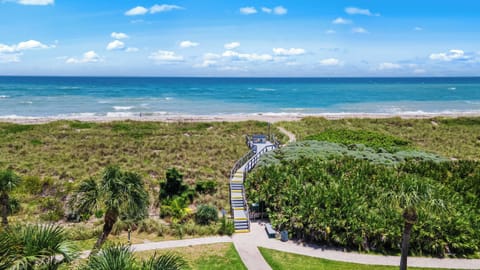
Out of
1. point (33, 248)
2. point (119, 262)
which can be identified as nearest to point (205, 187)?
point (119, 262)

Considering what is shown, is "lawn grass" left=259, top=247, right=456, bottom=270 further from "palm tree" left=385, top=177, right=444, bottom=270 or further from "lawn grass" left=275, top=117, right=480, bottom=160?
"lawn grass" left=275, top=117, right=480, bottom=160

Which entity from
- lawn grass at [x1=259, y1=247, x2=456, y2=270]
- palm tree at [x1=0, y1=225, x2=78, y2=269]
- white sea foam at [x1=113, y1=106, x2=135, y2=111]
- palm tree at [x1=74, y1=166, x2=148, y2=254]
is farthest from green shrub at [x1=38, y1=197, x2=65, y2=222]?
white sea foam at [x1=113, y1=106, x2=135, y2=111]

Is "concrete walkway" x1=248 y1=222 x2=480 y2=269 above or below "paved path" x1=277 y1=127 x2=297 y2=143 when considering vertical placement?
below

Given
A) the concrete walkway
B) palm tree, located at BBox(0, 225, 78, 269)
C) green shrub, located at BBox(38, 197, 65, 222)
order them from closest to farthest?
palm tree, located at BBox(0, 225, 78, 269) → the concrete walkway → green shrub, located at BBox(38, 197, 65, 222)

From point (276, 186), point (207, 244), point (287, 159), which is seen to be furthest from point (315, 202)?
point (287, 159)

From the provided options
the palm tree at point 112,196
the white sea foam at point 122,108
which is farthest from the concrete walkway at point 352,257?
the white sea foam at point 122,108

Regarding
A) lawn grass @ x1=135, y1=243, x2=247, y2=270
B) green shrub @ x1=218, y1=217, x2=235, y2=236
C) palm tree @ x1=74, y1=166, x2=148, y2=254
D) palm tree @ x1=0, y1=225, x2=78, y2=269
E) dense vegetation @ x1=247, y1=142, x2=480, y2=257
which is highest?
palm tree @ x1=0, y1=225, x2=78, y2=269

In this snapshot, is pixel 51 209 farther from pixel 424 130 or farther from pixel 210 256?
pixel 424 130

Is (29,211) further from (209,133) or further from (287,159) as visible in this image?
(209,133)
